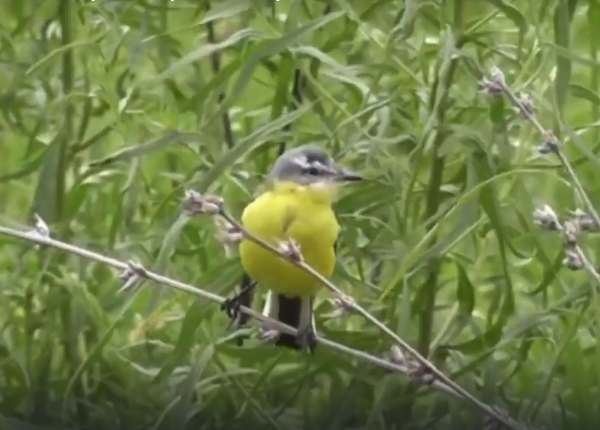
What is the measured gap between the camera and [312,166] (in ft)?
3.50

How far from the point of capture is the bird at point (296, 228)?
3.39ft

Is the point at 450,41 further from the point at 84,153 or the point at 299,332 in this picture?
the point at 84,153

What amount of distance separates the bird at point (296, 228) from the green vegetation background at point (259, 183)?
24 millimetres

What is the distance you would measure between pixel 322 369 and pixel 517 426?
0.20 metres

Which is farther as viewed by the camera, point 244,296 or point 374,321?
point 244,296

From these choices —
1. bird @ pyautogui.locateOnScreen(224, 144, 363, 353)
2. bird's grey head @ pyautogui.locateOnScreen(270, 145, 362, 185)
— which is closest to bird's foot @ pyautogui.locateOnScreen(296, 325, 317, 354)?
bird @ pyautogui.locateOnScreen(224, 144, 363, 353)

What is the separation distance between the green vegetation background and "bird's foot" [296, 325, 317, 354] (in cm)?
3

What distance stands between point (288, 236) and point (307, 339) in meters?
0.10

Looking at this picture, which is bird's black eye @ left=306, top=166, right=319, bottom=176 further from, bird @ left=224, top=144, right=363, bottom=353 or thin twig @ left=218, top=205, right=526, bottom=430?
thin twig @ left=218, top=205, right=526, bottom=430

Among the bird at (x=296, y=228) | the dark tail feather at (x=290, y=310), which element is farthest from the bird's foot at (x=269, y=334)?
Answer: the dark tail feather at (x=290, y=310)

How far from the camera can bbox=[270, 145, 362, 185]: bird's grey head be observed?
1.06 metres

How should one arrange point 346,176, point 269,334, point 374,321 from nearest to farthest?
1. point 374,321
2. point 269,334
3. point 346,176

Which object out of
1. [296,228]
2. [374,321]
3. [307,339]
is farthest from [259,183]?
[374,321]

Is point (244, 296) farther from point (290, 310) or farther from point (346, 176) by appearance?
point (346, 176)
